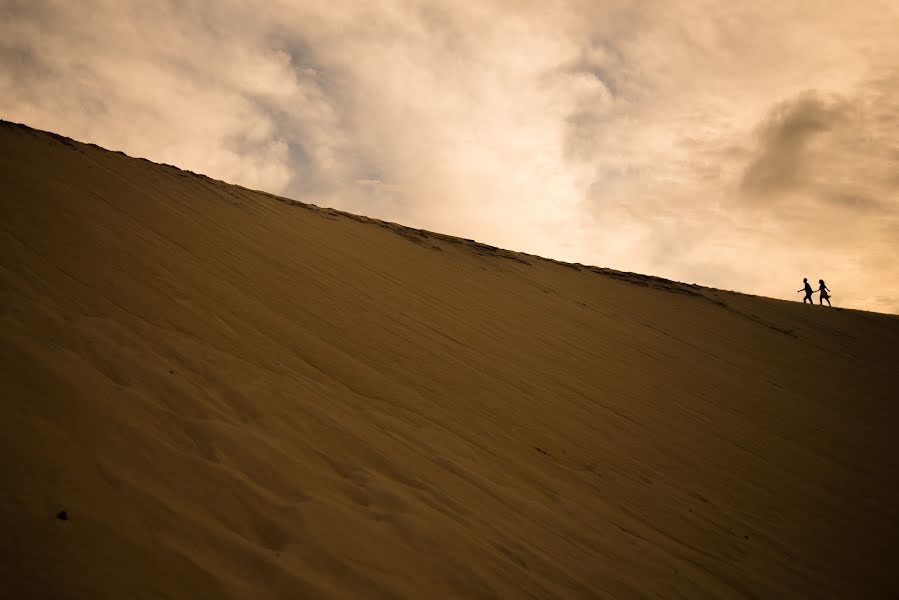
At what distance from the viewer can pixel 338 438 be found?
304 cm

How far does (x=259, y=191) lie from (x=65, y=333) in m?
8.27

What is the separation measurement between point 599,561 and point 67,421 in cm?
293

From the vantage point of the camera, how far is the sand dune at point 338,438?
194cm

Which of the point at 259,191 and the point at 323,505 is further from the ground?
the point at 259,191

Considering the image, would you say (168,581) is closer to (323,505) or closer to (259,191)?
(323,505)

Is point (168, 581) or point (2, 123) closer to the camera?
point (168, 581)

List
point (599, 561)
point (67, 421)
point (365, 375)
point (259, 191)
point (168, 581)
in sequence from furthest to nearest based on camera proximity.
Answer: point (259, 191) < point (365, 375) < point (599, 561) < point (67, 421) < point (168, 581)

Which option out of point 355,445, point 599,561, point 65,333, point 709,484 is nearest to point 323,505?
point 355,445

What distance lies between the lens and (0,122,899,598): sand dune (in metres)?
1.94

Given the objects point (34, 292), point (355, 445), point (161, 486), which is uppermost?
A: point (34, 292)

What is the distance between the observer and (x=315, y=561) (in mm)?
2008

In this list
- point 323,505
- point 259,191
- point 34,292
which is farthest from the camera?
point 259,191

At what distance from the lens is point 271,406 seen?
3.09m

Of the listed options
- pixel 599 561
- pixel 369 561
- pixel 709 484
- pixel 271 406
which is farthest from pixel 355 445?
pixel 709 484
